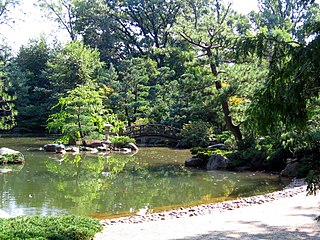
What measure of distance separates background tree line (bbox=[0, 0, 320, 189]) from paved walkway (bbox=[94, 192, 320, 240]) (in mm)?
1196

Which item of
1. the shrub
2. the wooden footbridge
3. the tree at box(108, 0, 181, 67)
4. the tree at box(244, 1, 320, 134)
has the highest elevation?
the tree at box(108, 0, 181, 67)

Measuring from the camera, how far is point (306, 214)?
6.85 m

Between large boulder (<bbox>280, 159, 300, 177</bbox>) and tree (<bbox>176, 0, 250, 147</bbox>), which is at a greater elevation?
tree (<bbox>176, 0, 250, 147</bbox>)

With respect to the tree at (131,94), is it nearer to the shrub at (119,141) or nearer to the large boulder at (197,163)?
the shrub at (119,141)

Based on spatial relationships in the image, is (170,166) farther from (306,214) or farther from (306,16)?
(306,16)

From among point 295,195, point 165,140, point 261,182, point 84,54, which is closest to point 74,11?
point 84,54

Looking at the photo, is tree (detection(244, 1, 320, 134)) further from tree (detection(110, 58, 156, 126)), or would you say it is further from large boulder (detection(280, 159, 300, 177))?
tree (detection(110, 58, 156, 126))

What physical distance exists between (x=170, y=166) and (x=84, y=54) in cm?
1707

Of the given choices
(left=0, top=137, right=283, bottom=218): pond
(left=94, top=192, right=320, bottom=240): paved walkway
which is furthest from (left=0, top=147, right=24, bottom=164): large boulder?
(left=94, top=192, right=320, bottom=240): paved walkway

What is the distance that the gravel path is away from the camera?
18.6 feet

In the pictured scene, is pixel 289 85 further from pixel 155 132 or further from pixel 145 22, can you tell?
pixel 145 22

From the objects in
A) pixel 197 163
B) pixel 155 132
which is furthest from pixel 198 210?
pixel 155 132

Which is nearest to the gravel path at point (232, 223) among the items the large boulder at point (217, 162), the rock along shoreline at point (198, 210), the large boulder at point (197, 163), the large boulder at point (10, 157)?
the rock along shoreline at point (198, 210)

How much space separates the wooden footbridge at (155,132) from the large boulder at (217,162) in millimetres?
9643
